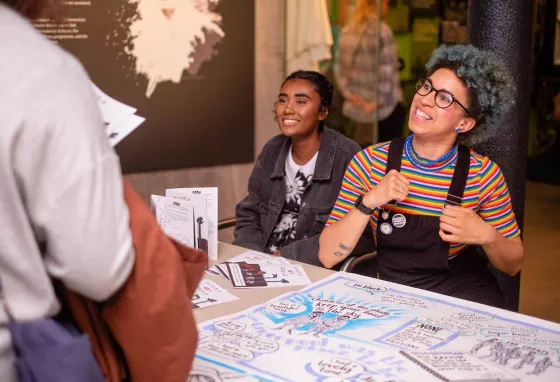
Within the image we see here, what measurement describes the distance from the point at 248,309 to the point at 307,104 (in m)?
1.48

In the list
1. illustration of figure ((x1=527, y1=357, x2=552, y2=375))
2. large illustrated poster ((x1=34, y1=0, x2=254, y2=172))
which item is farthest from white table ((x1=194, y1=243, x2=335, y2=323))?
large illustrated poster ((x1=34, y1=0, x2=254, y2=172))

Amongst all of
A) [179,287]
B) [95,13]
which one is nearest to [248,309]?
[179,287]

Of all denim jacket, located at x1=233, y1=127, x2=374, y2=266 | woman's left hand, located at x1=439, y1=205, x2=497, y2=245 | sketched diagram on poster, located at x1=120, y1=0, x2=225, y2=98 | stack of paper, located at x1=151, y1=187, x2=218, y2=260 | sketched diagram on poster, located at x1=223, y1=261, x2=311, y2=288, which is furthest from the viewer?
sketched diagram on poster, located at x1=120, y1=0, x2=225, y2=98

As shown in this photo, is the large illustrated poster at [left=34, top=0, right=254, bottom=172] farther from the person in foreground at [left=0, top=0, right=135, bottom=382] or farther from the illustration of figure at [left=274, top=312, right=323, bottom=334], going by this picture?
the person in foreground at [left=0, top=0, right=135, bottom=382]

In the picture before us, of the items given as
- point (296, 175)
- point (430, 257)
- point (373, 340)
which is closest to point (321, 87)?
point (296, 175)

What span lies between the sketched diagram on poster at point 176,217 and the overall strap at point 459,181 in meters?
0.92

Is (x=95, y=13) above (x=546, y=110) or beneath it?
above

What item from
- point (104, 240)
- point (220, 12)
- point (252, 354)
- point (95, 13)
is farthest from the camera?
point (220, 12)

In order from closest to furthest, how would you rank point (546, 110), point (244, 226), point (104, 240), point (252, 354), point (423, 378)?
point (104, 240), point (423, 378), point (252, 354), point (244, 226), point (546, 110)

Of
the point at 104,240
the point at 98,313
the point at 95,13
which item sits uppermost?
the point at 95,13

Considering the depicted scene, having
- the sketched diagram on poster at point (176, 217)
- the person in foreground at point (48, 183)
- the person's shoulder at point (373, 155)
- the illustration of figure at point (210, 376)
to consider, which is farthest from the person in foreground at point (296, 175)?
the person in foreground at point (48, 183)

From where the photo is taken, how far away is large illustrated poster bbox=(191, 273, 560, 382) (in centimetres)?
158

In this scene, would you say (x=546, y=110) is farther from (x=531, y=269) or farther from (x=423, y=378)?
(x=423, y=378)

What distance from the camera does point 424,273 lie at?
101 inches
